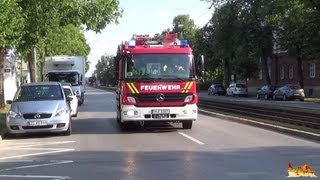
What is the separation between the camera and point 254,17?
61.1m

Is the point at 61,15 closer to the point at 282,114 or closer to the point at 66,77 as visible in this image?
the point at 282,114

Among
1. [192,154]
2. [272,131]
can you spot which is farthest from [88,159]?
[272,131]

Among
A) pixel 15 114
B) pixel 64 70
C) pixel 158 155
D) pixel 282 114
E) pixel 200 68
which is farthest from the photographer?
pixel 64 70

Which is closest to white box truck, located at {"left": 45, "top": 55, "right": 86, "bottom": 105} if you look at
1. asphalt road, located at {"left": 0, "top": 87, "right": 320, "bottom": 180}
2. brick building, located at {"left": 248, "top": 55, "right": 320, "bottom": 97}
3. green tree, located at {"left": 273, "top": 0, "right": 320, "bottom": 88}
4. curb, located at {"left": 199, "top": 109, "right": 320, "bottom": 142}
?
green tree, located at {"left": 273, "top": 0, "right": 320, "bottom": 88}

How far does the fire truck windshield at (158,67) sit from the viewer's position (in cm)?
1762

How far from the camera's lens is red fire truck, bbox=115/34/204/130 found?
1755cm

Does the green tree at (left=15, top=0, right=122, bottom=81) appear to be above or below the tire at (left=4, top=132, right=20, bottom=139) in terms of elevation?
above

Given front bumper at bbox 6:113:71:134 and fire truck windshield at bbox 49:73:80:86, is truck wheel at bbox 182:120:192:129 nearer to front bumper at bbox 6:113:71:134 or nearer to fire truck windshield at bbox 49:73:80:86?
front bumper at bbox 6:113:71:134

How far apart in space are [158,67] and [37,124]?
152 inches

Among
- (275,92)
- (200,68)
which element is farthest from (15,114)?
(275,92)

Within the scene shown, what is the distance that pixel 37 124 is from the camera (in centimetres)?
1680

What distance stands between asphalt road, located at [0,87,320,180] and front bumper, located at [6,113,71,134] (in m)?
0.32

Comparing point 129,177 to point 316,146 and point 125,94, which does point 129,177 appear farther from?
point 125,94

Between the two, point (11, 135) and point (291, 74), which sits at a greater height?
point (291, 74)
